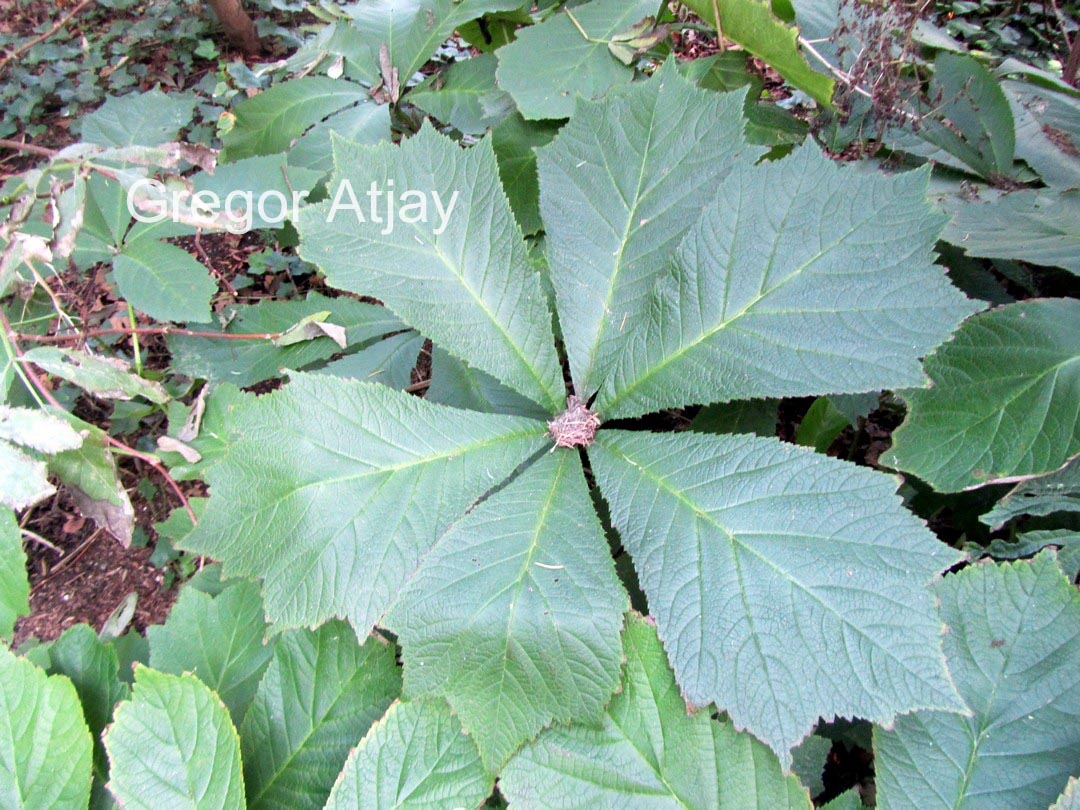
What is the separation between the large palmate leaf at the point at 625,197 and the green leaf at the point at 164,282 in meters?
0.84

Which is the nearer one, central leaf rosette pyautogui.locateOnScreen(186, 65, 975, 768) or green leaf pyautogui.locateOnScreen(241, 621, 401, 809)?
central leaf rosette pyautogui.locateOnScreen(186, 65, 975, 768)

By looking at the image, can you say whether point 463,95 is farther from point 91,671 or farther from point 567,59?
point 91,671

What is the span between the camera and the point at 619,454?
0.99 m

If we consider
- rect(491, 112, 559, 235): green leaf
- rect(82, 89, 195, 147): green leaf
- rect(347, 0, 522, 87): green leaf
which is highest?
rect(347, 0, 522, 87): green leaf

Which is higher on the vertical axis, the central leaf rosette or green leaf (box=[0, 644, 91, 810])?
the central leaf rosette

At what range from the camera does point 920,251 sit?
894 millimetres

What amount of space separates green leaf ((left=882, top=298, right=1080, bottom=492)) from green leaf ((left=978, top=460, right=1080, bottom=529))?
0.19 ft

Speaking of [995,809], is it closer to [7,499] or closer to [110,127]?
[7,499]

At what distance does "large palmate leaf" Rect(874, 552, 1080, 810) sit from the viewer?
0.82 meters

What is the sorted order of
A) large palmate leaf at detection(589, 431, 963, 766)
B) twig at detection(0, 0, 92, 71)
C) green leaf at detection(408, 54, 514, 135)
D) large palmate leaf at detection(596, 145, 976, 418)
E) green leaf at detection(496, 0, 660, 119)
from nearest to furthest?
large palmate leaf at detection(589, 431, 963, 766) → large palmate leaf at detection(596, 145, 976, 418) → green leaf at detection(496, 0, 660, 119) → green leaf at detection(408, 54, 514, 135) → twig at detection(0, 0, 92, 71)

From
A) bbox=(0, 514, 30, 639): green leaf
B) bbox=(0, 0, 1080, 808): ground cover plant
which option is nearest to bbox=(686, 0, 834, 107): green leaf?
bbox=(0, 0, 1080, 808): ground cover plant

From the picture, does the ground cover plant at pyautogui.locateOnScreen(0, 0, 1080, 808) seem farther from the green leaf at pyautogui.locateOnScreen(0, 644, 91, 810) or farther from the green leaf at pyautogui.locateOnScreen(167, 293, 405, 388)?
the green leaf at pyautogui.locateOnScreen(167, 293, 405, 388)

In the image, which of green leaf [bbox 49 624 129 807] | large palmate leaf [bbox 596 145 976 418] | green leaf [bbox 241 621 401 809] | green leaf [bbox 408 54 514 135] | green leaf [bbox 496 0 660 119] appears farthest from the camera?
green leaf [bbox 408 54 514 135]

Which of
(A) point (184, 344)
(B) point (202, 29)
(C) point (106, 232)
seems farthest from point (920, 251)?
(B) point (202, 29)
